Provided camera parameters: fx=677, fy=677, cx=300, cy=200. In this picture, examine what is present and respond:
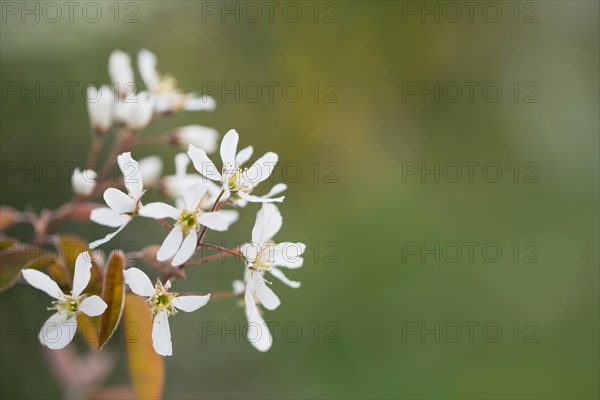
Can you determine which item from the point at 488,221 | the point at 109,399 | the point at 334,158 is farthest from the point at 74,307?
the point at 334,158

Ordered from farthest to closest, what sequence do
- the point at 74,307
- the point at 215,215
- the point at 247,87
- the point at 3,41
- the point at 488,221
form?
the point at 247,87 → the point at 488,221 → the point at 3,41 → the point at 74,307 → the point at 215,215

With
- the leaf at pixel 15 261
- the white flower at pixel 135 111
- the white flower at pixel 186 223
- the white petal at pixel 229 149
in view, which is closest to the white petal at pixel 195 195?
the white flower at pixel 186 223

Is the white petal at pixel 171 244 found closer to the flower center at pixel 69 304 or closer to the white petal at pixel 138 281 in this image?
the white petal at pixel 138 281

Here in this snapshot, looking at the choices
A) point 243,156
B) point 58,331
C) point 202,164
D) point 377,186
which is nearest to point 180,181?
point 243,156

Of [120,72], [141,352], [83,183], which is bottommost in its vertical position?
[141,352]

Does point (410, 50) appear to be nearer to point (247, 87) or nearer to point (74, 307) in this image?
point (247, 87)

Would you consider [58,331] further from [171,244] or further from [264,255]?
[264,255]
